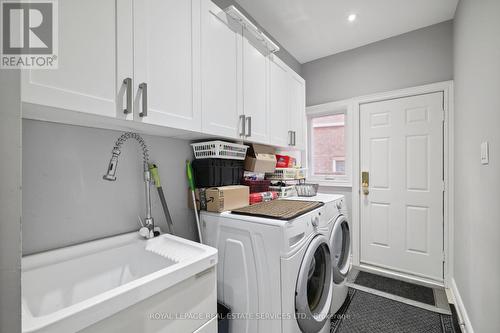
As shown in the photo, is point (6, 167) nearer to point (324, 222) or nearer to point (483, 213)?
point (324, 222)

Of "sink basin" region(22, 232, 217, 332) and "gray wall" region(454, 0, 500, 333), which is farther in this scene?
"gray wall" region(454, 0, 500, 333)

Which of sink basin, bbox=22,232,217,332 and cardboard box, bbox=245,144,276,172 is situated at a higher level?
cardboard box, bbox=245,144,276,172

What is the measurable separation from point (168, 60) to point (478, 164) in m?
1.97

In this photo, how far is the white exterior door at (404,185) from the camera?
2.36 meters

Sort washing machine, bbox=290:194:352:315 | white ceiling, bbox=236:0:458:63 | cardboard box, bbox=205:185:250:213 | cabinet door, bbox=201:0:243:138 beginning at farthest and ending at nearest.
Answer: white ceiling, bbox=236:0:458:63 < washing machine, bbox=290:194:352:315 < cardboard box, bbox=205:185:250:213 < cabinet door, bbox=201:0:243:138

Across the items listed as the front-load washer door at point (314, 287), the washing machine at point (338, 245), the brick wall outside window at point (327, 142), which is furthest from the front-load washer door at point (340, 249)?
the brick wall outside window at point (327, 142)

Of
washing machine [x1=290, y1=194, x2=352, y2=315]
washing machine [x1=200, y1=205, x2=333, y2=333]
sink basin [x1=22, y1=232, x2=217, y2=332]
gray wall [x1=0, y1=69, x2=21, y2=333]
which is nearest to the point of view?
gray wall [x1=0, y1=69, x2=21, y2=333]

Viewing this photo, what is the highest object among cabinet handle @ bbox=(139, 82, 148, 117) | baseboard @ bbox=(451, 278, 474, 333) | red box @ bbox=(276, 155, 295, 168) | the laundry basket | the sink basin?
cabinet handle @ bbox=(139, 82, 148, 117)

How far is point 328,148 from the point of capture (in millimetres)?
3180

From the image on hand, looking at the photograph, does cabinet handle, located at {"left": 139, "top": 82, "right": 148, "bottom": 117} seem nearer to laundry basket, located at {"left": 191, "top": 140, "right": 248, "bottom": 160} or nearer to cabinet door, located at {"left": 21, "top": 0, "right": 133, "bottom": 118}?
cabinet door, located at {"left": 21, "top": 0, "right": 133, "bottom": 118}

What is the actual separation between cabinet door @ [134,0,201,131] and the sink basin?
2.08ft

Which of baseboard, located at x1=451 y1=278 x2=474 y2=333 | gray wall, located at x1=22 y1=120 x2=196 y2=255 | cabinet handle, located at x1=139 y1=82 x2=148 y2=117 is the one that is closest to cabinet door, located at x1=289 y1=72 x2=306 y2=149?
gray wall, located at x1=22 y1=120 x2=196 y2=255

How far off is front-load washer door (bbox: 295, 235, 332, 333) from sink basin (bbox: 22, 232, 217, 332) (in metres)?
0.55

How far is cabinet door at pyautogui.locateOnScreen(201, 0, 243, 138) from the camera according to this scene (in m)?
1.29
